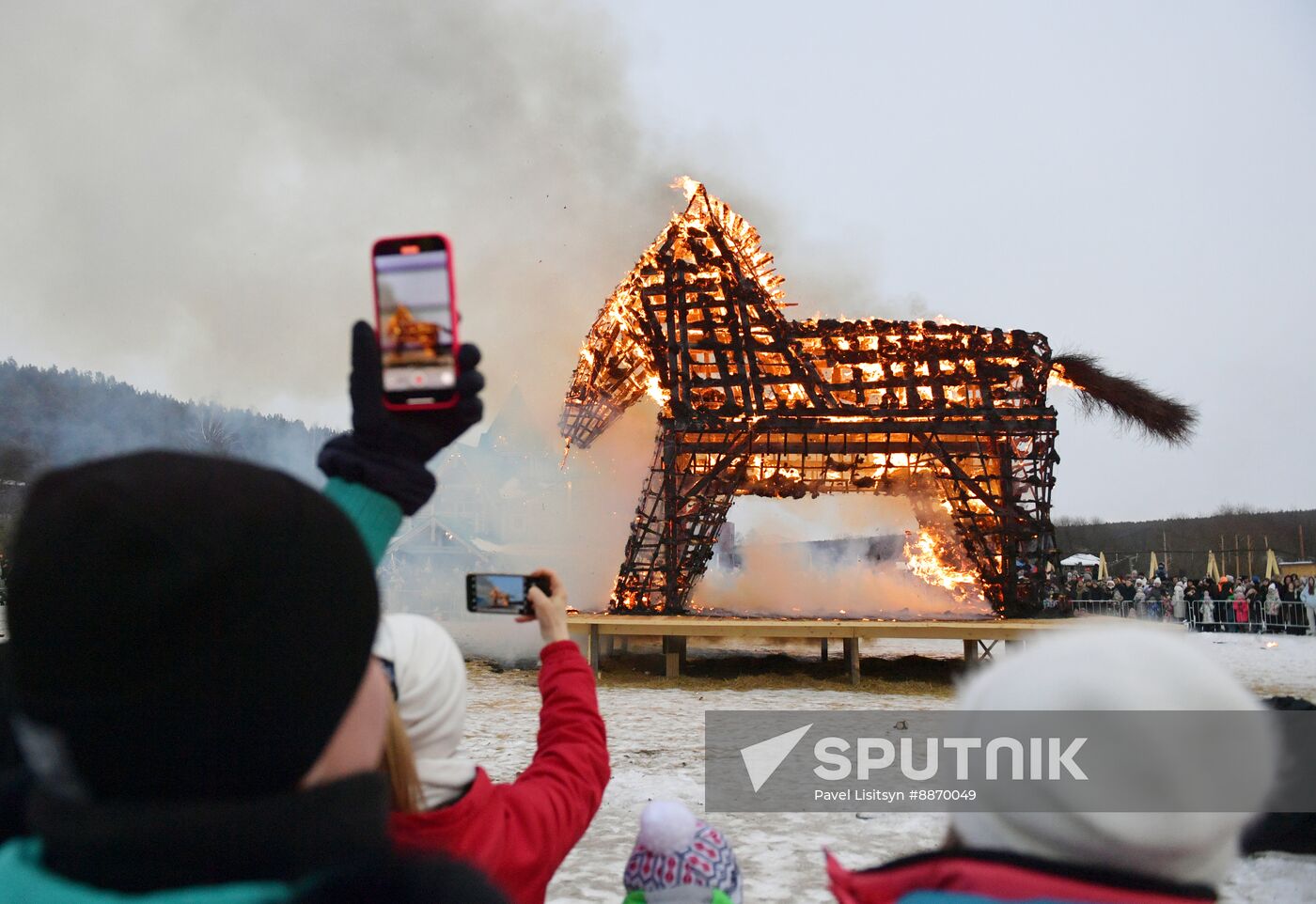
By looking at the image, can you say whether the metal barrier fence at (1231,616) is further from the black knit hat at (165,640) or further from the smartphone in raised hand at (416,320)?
the black knit hat at (165,640)

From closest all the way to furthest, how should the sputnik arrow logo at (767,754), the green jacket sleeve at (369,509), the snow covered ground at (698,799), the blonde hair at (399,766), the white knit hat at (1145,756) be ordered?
the white knit hat at (1145,756), the blonde hair at (399,766), the green jacket sleeve at (369,509), the snow covered ground at (698,799), the sputnik arrow logo at (767,754)

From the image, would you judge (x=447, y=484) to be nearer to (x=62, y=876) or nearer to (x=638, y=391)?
(x=638, y=391)

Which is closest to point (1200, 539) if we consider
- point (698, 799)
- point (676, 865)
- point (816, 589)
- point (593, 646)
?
point (816, 589)

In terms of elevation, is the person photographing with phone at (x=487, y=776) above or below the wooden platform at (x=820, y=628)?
above

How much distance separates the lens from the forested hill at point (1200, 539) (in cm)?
4541

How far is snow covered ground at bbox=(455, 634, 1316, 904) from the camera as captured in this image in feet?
17.1

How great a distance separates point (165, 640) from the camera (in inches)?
33.7

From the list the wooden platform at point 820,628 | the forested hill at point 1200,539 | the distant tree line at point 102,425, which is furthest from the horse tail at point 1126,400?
the forested hill at point 1200,539

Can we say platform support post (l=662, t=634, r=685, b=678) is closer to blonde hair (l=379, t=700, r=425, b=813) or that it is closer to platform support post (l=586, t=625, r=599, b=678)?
platform support post (l=586, t=625, r=599, b=678)

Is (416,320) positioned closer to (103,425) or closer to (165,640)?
(165,640)

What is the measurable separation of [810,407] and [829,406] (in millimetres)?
295

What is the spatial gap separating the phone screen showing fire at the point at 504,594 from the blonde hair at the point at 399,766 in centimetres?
90

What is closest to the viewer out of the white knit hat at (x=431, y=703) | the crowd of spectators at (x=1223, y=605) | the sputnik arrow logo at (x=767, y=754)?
the white knit hat at (x=431, y=703)

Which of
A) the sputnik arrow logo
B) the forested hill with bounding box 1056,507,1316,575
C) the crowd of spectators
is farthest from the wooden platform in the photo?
the forested hill with bounding box 1056,507,1316,575
